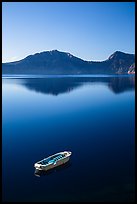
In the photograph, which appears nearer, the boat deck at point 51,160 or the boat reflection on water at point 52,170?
the boat reflection on water at point 52,170

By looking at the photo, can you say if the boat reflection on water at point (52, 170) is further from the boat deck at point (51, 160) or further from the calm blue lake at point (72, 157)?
the boat deck at point (51, 160)

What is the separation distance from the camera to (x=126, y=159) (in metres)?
21.7

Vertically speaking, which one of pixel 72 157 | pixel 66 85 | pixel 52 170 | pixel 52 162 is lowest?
pixel 52 170

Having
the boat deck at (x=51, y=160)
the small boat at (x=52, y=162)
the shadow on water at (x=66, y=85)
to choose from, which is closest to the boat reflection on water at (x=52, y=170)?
the small boat at (x=52, y=162)

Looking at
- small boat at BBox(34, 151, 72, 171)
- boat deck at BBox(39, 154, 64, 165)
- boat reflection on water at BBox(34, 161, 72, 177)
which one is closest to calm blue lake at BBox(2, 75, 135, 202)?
boat reflection on water at BBox(34, 161, 72, 177)

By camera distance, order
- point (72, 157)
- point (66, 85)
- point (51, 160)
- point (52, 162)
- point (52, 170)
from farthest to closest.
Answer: point (66, 85), point (72, 157), point (51, 160), point (52, 162), point (52, 170)

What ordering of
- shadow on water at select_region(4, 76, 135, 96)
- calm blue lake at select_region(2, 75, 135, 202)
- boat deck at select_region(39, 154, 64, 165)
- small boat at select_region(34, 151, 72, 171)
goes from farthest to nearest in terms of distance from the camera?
shadow on water at select_region(4, 76, 135, 96)
boat deck at select_region(39, 154, 64, 165)
small boat at select_region(34, 151, 72, 171)
calm blue lake at select_region(2, 75, 135, 202)

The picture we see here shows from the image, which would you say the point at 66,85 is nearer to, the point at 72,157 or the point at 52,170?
the point at 72,157

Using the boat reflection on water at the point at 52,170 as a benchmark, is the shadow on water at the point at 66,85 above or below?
above

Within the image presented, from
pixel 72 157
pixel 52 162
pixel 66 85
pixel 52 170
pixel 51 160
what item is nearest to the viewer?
pixel 52 170

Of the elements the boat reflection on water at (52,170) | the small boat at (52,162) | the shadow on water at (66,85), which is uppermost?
the shadow on water at (66,85)

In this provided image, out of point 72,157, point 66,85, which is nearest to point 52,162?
point 72,157

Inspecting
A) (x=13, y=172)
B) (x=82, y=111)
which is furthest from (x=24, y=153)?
(x=82, y=111)

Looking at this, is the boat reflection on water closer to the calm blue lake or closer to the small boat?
the calm blue lake
